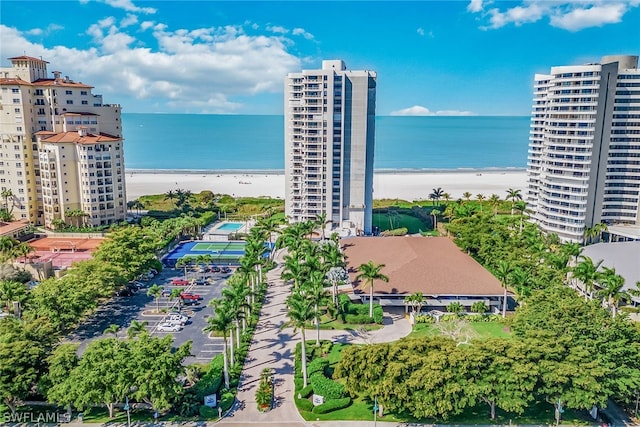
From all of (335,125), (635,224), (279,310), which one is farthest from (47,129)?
(635,224)

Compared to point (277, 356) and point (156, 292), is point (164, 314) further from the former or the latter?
point (277, 356)

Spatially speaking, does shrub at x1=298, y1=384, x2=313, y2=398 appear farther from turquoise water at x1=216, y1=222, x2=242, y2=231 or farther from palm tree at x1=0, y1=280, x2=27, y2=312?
turquoise water at x1=216, y1=222, x2=242, y2=231

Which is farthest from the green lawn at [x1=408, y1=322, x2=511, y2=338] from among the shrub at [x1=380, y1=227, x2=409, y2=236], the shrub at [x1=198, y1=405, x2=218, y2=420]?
the shrub at [x1=380, y1=227, x2=409, y2=236]

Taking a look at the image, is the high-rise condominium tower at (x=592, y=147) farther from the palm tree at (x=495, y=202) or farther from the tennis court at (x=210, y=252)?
the tennis court at (x=210, y=252)

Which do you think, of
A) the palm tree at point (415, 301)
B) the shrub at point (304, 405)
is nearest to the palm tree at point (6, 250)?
the shrub at point (304, 405)

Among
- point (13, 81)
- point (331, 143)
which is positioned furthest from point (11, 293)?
point (331, 143)

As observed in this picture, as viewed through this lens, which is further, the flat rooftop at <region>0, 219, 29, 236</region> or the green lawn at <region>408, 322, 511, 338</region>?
the flat rooftop at <region>0, 219, 29, 236</region>
